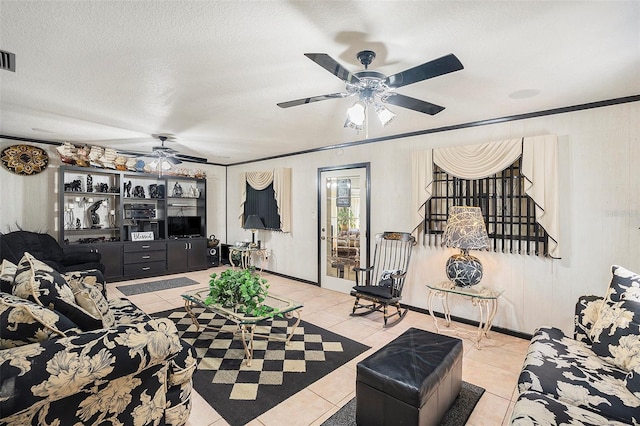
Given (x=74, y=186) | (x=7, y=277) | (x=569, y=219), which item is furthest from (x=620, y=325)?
(x=74, y=186)

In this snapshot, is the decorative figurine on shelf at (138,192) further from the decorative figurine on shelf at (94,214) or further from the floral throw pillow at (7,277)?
the floral throw pillow at (7,277)

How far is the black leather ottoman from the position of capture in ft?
5.62

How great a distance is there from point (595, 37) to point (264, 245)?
594cm

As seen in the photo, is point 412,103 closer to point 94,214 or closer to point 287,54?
point 287,54

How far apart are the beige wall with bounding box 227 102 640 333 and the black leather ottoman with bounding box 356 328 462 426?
1.76 m

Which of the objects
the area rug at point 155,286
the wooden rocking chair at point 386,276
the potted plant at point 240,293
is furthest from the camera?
the area rug at point 155,286

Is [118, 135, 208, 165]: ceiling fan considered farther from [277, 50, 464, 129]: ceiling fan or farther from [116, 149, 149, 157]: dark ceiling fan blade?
[277, 50, 464, 129]: ceiling fan

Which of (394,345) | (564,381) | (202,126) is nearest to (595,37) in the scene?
(564,381)

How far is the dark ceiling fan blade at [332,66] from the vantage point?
5.25 ft

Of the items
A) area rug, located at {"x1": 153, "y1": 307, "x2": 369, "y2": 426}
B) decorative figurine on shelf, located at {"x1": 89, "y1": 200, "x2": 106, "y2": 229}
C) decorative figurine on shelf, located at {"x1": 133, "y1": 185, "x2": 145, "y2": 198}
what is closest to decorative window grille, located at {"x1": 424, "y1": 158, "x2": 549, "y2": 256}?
area rug, located at {"x1": 153, "y1": 307, "x2": 369, "y2": 426}

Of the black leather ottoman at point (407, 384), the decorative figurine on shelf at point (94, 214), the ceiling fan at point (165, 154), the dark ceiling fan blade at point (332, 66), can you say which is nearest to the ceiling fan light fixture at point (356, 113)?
the dark ceiling fan blade at point (332, 66)

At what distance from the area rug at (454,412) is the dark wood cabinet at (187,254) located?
5.21 meters

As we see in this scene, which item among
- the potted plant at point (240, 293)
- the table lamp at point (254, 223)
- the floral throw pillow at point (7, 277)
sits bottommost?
the potted plant at point (240, 293)

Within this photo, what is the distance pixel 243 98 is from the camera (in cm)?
301
